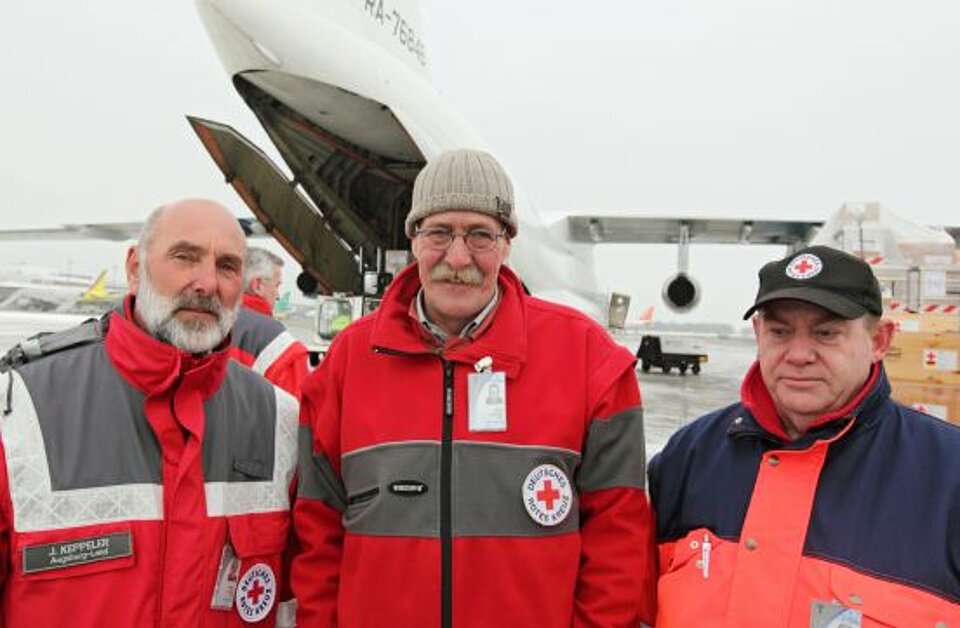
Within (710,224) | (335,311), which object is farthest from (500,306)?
(710,224)

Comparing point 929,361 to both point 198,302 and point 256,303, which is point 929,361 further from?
point 198,302

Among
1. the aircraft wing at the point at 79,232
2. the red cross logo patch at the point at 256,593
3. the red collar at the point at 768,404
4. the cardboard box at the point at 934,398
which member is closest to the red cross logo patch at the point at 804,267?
the red collar at the point at 768,404

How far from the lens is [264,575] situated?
5.76 feet

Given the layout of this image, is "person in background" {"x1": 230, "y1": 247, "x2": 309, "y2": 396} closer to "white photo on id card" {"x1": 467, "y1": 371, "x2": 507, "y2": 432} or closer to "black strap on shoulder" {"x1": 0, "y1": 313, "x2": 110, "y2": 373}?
"black strap on shoulder" {"x1": 0, "y1": 313, "x2": 110, "y2": 373}

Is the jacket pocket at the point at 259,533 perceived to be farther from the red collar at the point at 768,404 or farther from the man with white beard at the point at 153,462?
the red collar at the point at 768,404

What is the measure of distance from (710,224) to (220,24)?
12.0 meters

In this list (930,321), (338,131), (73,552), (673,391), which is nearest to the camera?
(73,552)

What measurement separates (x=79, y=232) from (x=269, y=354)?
19.9m

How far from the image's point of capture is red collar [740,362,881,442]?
155 cm

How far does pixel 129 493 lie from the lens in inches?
61.0

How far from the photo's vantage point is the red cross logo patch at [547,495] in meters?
1.66

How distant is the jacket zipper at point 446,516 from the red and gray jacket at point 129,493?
472 millimetres

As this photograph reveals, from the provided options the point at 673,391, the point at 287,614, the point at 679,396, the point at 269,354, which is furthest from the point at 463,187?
the point at 673,391

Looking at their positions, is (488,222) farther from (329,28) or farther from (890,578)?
(329,28)
